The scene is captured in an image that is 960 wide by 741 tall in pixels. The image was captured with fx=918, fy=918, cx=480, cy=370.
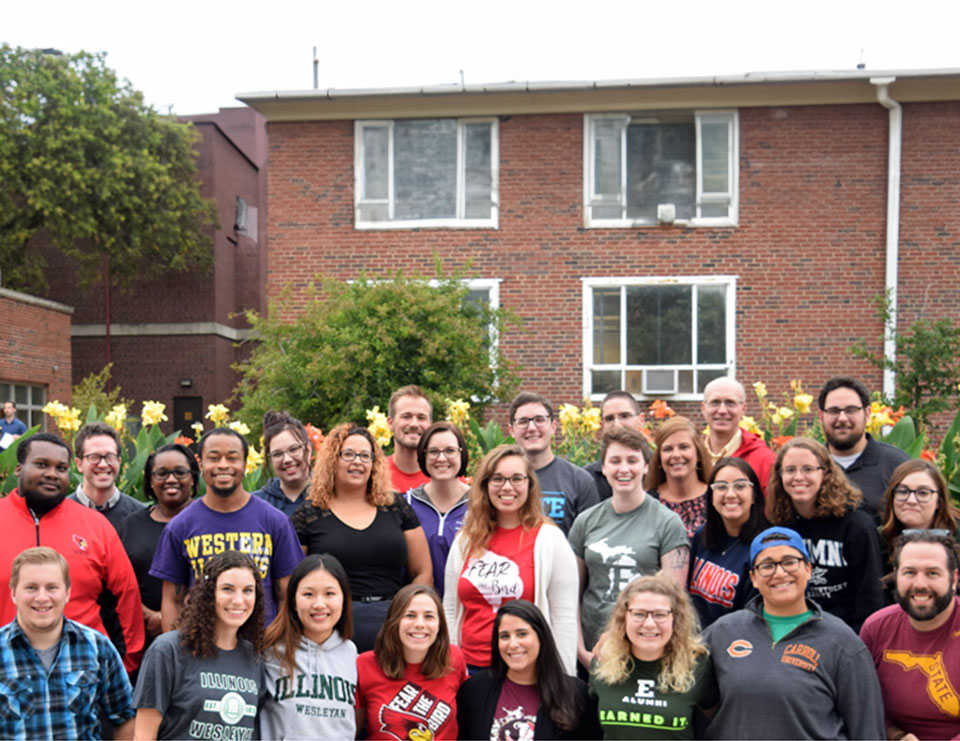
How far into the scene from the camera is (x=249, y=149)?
28.2 meters

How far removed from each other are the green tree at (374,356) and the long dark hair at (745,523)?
7.63 m

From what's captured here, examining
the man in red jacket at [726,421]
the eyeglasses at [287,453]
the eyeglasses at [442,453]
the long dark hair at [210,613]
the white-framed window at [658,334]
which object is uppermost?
the white-framed window at [658,334]

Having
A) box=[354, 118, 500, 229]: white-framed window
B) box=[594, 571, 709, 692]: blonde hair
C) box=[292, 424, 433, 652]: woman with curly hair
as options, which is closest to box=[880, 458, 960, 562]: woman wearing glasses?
box=[594, 571, 709, 692]: blonde hair

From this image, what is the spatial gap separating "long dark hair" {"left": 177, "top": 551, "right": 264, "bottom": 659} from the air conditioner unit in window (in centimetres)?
1125

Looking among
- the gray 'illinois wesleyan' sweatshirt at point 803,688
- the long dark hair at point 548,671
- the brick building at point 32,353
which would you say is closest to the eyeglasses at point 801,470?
the gray 'illinois wesleyan' sweatshirt at point 803,688

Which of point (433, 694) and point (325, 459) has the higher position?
point (325, 459)

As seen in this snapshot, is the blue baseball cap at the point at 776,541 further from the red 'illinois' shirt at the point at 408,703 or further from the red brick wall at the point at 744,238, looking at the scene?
the red brick wall at the point at 744,238

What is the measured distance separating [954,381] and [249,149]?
2184 cm

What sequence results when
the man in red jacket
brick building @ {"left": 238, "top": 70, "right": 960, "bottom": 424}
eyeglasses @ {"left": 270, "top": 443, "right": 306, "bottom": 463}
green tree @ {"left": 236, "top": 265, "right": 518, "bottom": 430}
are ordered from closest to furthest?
eyeglasses @ {"left": 270, "top": 443, "right": 306, "bottom": 463}
the man in red jacket
green tree @ {"left": 236, "top": 265, "right": 518, "bottom": 430}
brick building @ {"left": 238, "top": 70, "right": 960, "bottom": 424}

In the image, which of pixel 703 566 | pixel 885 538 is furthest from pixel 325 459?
pixel 885 538

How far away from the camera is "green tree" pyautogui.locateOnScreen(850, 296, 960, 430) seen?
41.6ft

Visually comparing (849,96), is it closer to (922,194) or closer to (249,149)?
(922,194)

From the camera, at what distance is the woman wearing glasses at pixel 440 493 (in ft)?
14.6

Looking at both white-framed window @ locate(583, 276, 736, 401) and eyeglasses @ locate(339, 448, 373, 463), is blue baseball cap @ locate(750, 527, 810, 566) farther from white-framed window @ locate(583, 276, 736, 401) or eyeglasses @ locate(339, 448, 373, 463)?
white-framed window @ locate(583, 276, 736, 401)
